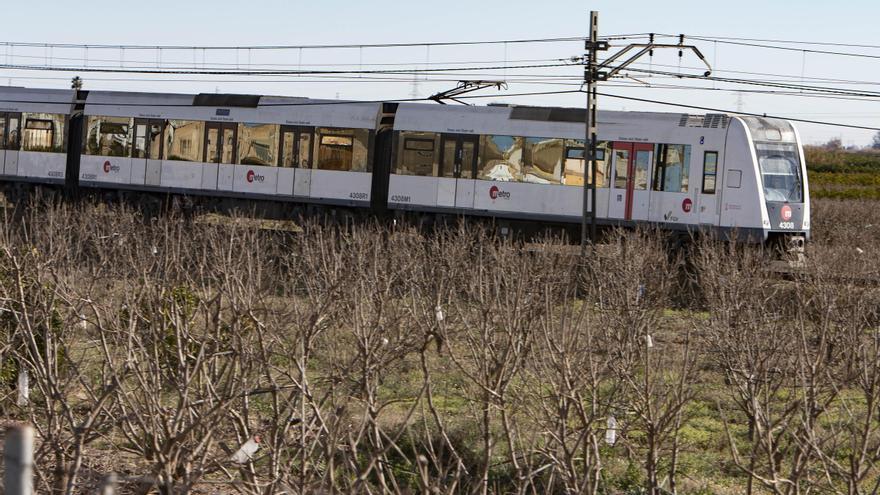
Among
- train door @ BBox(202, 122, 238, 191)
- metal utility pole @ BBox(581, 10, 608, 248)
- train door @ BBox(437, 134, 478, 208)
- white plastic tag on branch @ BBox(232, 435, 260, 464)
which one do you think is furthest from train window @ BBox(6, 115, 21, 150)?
white plastic tag on branch @ BBox(232, 435, 260, 464)

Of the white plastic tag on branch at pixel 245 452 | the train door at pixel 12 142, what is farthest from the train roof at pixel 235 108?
the white plastic tag on branch at pixel 245 452

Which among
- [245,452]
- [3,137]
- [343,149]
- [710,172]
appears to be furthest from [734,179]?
[3,137]

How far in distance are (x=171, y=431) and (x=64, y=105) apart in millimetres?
21964

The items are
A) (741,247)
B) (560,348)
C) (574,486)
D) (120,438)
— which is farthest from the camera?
(741,247)

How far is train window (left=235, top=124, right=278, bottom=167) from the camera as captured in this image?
24.7 metres

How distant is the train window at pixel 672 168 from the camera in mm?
21375

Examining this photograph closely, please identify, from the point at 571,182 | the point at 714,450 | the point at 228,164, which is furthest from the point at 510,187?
the point at 714,450

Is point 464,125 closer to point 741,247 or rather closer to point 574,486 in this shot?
point 741,247

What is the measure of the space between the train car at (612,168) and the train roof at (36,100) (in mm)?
8499

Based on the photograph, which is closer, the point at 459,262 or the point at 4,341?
the point at 4,341

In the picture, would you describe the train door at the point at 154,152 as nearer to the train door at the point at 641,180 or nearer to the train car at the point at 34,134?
the train car at the point at 34,134

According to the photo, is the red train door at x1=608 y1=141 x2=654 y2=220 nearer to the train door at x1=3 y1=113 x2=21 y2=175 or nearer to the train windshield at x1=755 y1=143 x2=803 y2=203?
the train windshield at x1=755 y1=143 x2=803 y2=203

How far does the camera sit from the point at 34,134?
2731 centimetres

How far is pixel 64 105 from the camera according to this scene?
2686 centimetres
